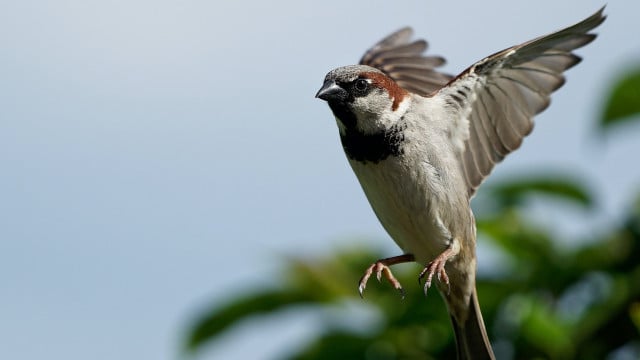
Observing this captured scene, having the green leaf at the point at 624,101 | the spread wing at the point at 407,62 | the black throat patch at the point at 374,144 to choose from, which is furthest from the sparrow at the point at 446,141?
the spread wing at the point at 407,62

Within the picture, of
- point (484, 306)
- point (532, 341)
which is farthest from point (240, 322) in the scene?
point (532, 341)

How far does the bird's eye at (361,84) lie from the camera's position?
278cm

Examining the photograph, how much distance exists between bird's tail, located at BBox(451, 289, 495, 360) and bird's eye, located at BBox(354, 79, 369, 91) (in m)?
0.72

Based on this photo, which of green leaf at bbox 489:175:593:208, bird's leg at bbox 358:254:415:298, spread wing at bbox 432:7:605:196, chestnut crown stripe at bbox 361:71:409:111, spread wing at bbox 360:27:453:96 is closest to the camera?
bird's leg at bbox 358:254:415:298

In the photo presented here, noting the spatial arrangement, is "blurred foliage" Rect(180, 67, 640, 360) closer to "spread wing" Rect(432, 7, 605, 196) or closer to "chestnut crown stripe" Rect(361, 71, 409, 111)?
"spread wing" Rect(432, 7, 605, 196)

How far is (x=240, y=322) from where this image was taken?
335 cm

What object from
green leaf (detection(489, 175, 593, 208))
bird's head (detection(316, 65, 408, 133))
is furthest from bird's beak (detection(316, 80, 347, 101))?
green leaf (detection(489, 175, 593, 208))

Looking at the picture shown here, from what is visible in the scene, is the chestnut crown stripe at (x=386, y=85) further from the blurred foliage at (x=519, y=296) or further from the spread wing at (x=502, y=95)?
the blurred foliage at (x=519, y=296)

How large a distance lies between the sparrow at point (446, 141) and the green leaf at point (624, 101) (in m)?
0.16

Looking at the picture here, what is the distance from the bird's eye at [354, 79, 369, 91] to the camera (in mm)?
2783

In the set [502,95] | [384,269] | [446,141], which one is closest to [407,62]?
[502,95]

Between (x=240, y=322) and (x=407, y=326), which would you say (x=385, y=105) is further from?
(x=240, y=322)

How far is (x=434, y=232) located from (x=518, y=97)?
2.18 ft

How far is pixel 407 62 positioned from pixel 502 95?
50.8 inches
